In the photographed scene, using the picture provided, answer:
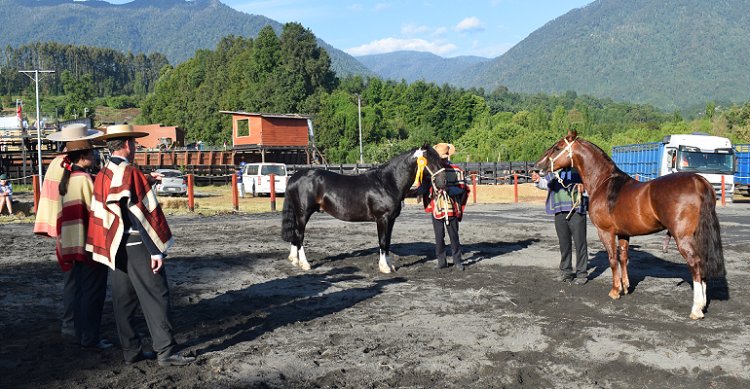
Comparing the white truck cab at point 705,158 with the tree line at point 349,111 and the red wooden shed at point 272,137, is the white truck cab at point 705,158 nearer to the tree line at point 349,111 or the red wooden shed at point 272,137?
the red wooden shed at point 272,137

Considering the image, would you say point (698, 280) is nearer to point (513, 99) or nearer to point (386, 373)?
point (386, 373)

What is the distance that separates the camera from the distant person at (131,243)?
5387mm

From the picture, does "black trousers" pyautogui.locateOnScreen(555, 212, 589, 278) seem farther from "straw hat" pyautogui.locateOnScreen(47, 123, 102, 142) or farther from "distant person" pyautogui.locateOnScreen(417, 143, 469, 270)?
"straw hat" pyautogui.locateOnScreen(47, 123, 102, 142)

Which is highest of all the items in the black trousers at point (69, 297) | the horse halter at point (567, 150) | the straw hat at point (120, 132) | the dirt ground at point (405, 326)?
the straw hat at point (120, 132)

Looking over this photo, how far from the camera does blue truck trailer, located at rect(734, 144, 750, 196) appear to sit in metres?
30.7

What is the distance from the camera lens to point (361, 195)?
34.0 feet

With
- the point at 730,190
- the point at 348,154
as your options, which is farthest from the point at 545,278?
the point at 348,154

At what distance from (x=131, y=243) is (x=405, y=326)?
300cm

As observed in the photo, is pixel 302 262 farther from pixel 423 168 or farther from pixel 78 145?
pixel 78 145

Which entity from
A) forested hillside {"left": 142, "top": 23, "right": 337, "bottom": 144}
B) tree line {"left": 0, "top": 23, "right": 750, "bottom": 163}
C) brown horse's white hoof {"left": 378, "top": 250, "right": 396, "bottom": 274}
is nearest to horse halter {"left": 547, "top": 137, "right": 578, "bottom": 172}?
brown horse's white hoof {"left": 378, "top": 250, "right": 396, "bottom": 274}

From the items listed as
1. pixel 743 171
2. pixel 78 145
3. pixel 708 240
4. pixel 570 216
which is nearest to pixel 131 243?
pixel 78 145

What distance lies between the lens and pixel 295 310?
7.75m

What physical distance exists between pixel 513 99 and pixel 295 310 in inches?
6535

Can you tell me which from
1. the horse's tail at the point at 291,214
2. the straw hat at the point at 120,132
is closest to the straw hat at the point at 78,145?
the straw hat at the point at 120,132
